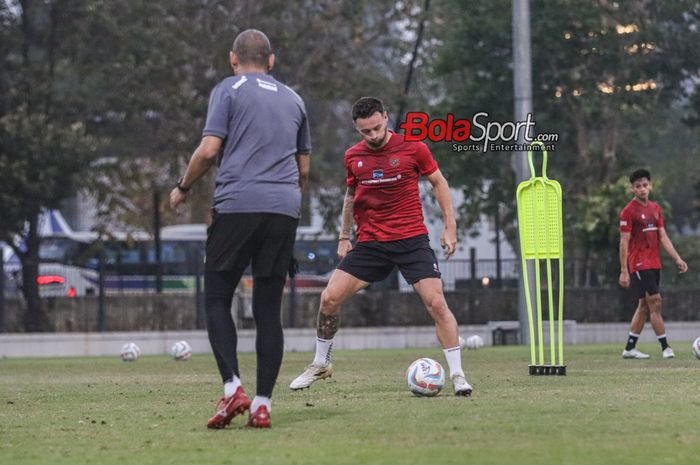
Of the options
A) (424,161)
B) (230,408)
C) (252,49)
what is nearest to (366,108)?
(424,161)

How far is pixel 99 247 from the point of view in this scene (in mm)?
31891

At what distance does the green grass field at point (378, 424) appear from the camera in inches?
279

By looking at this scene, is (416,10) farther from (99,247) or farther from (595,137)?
(99,247)

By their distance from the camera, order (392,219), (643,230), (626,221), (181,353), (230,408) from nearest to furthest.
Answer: (230,408)
(392,219)
(626,221)
(643,230)
(181,353)

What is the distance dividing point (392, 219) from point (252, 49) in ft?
9.51

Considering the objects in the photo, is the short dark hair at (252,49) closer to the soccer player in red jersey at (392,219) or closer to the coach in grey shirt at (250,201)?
the coach in grey shirt at (250,201)

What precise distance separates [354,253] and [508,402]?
2.19 metres

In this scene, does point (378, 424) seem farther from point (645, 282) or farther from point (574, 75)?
point (574, 75)

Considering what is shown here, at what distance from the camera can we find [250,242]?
28.0 ft

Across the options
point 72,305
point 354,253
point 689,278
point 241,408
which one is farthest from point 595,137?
point 241,408

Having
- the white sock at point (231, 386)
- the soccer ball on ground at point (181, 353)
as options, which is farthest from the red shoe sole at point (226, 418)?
the soccer ball on ground at point (181, 353)

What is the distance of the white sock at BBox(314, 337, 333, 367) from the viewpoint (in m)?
11.9

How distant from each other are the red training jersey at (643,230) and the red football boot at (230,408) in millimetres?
9891

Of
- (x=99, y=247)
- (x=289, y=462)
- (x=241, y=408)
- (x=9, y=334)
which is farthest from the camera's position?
(x=99, y=247)
